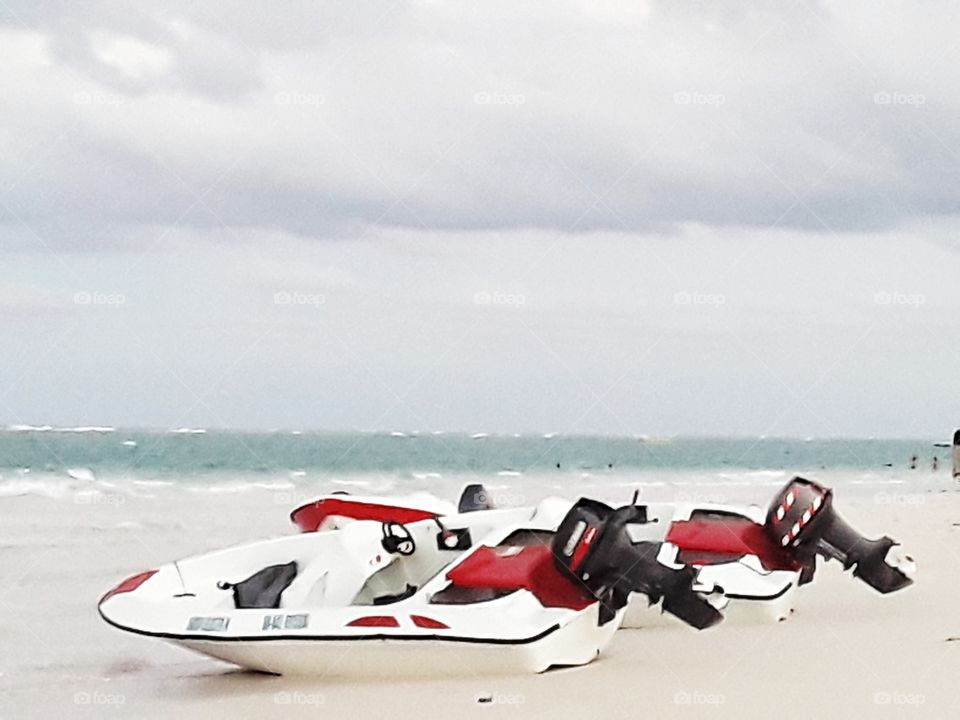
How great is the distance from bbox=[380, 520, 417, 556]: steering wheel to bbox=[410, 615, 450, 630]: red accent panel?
100 centimetres

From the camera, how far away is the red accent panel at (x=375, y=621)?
20.6 feet

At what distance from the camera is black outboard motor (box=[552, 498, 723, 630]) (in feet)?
22.1

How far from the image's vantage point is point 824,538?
8320 mm

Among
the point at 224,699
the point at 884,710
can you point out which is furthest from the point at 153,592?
the point at 884,710

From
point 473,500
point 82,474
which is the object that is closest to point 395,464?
point 82,474

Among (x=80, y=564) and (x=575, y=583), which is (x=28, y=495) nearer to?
(x=80, y=564)

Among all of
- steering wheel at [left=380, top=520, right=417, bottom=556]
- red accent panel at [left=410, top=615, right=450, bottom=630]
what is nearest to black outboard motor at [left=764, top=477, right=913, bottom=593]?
A: steering wheel at [left=380, top=520, right=417, bottom=556]

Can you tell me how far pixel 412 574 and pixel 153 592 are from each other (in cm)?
138

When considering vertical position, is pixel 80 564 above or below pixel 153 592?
below

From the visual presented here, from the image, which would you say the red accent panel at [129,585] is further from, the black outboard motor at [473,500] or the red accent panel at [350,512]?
the black outboard motor at [473,500]

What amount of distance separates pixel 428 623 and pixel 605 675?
982mm

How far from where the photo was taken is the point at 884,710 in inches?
239

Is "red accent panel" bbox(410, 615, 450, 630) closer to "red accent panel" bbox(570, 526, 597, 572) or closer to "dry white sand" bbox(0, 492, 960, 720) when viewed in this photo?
"dry white sand" bbox(0, 492, 960, 720)

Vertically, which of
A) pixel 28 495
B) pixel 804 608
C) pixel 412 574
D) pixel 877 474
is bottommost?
pixel 877 474
